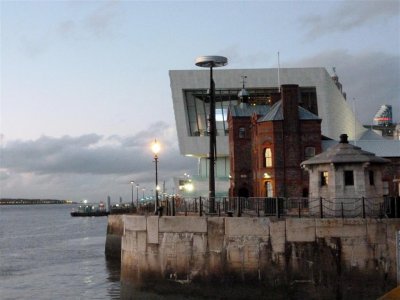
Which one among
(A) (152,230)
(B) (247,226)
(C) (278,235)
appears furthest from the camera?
(A) (152,230)

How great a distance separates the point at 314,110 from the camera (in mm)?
89562

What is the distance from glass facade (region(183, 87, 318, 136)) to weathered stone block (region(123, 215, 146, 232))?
56.2 metres

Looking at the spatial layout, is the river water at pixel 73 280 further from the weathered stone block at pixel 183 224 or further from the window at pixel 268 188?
the window at pixel 268 188

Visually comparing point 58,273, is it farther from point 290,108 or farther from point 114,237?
point 290,108

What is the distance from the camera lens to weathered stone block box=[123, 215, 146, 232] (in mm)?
31119

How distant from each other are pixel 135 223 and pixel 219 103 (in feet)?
192

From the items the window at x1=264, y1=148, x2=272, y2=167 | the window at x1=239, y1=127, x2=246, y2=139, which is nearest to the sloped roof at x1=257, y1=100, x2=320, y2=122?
the window at x1=264, y1=148, x2=272, y2=167

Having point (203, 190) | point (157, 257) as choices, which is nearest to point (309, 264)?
point (157, 257)

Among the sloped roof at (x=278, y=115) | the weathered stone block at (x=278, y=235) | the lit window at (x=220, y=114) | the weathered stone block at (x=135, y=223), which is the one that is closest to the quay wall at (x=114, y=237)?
the sloped roof at (x=278, y=115)

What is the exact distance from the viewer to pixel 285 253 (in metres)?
27.5

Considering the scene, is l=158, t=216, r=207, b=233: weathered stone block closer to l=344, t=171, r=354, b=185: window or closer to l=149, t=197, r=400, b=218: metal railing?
l=149, t=197, r=400, b=218: metal railing

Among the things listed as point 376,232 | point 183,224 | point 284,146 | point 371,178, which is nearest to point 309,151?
point 284,146

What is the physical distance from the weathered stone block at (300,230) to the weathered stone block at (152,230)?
6.69 meters

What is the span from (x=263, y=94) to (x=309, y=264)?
63.3 metres
